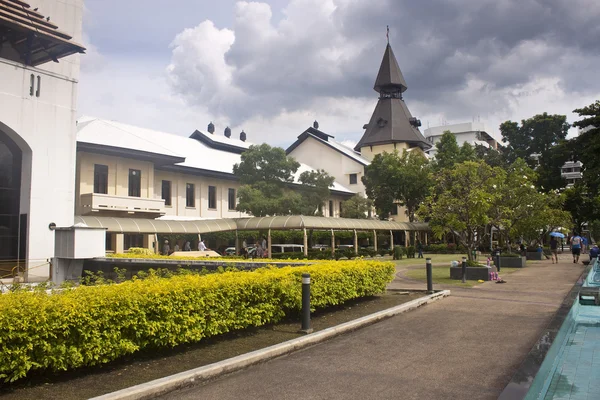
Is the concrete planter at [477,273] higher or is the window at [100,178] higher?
the window at [100,178]

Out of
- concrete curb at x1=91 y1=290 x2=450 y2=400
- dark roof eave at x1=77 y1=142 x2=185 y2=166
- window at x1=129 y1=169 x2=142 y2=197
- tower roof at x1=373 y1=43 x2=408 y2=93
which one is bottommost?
concrete curb at x1=91 y1=290 x2=450 y2=400

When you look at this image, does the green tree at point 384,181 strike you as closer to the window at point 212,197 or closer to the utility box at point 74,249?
the window at point 212,197

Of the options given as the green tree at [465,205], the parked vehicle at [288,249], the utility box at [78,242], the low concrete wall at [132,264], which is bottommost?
the low concrete wall at [132,264]

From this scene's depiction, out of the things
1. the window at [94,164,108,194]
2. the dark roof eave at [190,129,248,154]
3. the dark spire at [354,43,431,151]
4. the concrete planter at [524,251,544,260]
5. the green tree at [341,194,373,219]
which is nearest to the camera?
the window at [94,164,108,194]

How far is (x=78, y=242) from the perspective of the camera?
18.6 m

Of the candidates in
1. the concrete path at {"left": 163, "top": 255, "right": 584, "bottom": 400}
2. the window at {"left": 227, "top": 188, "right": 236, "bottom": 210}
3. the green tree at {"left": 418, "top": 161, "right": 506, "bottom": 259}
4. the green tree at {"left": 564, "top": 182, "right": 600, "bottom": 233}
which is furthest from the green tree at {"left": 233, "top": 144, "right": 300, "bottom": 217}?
the green tree at {"left": 564, "top": 182, "right": 600, "bottom": 233}

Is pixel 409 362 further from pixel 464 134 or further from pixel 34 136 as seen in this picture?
pixel 464 134

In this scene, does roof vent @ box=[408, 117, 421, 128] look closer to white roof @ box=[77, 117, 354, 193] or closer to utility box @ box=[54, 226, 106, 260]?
white roof @ box=[77, 117, 354, 193]

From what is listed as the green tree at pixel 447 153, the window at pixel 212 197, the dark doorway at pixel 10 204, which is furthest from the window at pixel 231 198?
the dark doorway at pixel 10 204

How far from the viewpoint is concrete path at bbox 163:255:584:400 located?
5957 millimetres

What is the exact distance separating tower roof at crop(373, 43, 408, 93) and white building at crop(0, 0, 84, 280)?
56063 mm

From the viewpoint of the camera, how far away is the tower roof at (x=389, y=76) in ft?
241

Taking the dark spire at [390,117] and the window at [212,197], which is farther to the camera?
the dark spire at [390,117]

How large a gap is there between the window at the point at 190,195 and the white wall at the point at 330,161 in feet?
77.3
